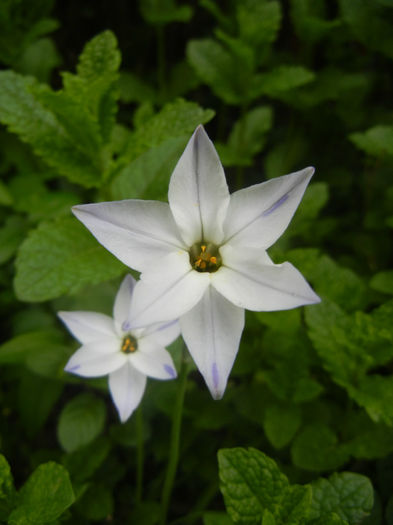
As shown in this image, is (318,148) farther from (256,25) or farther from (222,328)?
(222,328)

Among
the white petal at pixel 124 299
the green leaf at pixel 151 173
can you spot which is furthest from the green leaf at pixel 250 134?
the white petal at pixel 124 299

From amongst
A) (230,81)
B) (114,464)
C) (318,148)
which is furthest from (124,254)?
(318,148)

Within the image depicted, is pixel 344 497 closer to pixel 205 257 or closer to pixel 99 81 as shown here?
pixel 205 257

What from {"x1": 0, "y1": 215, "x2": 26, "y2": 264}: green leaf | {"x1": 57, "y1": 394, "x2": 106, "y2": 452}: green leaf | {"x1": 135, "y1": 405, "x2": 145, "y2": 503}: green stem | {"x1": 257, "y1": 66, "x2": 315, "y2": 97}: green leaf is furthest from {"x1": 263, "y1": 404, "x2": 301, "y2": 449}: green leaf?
{"x1": 257, "y1": 66, "x2": 315, "y2": 97}: green leaf

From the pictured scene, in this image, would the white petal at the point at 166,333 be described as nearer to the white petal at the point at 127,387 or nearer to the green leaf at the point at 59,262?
the white petal at the point at 127,387

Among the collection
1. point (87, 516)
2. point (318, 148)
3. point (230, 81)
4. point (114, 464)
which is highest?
point (230, 81)

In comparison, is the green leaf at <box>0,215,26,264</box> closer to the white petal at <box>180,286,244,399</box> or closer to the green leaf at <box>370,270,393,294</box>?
the white petal at <box>180,286,244,399</box>

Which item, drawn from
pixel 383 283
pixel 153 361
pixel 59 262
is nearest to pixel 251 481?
pixel 153 361
